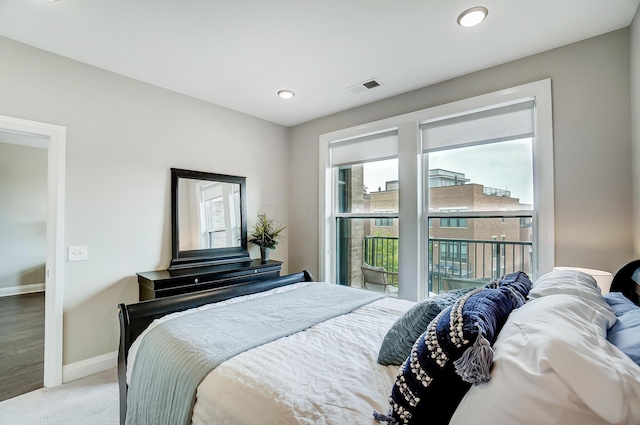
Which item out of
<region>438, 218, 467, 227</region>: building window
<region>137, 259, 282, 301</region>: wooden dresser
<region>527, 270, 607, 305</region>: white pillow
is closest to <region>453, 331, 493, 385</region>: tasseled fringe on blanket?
<region>527, 270, 607, 305</region>: white pillow

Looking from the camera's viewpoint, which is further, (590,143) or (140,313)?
(590,143)

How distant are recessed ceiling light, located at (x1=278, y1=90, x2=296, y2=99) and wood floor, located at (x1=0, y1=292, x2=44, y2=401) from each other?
342 centimetres

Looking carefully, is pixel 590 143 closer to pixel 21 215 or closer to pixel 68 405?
pixel 68 405

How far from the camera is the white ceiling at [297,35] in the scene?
1.97 metres

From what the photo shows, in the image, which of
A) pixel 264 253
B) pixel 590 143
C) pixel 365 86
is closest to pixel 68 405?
pixel 264 253

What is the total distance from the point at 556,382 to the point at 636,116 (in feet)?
7.62

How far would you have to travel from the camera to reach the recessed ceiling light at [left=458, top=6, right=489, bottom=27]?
6.51 feet

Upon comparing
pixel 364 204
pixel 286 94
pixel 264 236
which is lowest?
pixel 264 236

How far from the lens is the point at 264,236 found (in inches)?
154

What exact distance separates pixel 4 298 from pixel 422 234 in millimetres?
6863

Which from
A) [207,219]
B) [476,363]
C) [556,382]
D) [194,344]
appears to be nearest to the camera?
[556,382]

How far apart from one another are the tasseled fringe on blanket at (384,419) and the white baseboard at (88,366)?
2.90 m

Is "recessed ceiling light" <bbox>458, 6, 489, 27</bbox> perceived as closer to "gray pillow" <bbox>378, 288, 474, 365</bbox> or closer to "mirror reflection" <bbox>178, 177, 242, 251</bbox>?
"gray pillow" <bbox>378, 288, 474, 365</bbox>

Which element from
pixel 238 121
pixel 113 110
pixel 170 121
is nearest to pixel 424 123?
pixel 238 121
